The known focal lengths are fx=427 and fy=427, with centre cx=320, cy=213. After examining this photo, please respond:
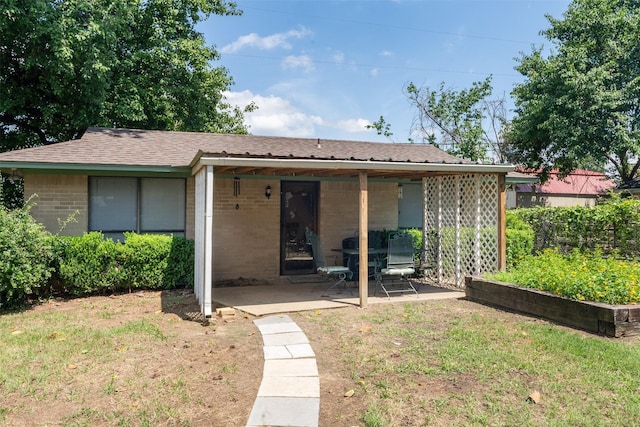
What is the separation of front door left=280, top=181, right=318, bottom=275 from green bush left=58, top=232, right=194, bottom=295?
2480 mm

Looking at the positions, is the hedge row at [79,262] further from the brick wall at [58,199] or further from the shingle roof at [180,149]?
the shingle roof at [180,149]

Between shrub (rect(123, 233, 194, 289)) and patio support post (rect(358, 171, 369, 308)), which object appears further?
shrub (rect(123, 233, 194, 289))

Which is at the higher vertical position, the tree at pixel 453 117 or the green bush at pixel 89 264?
the tree at pixel 453 117

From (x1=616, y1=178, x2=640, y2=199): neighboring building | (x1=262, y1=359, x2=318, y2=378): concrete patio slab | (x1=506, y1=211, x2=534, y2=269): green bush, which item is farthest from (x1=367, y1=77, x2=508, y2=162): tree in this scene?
(x1=262, y1=359, x2=318, y2=378): concrete patio slab

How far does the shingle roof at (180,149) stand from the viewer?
8648mm

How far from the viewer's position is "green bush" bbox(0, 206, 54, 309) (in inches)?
276

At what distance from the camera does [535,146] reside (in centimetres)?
2212

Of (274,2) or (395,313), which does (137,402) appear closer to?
(395,313)

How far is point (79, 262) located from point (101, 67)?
7567 mm

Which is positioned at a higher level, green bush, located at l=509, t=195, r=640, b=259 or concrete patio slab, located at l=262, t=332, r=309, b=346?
green bush, located at l=509, t=195, r=640, b=259

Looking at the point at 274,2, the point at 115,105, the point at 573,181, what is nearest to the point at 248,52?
the point at 274,2

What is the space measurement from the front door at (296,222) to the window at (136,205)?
7.92 feet

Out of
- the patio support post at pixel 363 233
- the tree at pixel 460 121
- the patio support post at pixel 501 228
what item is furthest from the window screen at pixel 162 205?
the tree at pixel 460 121

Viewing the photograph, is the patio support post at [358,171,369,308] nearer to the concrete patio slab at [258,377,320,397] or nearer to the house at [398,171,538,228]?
the concrete patio slab at [258,377,320,397]
